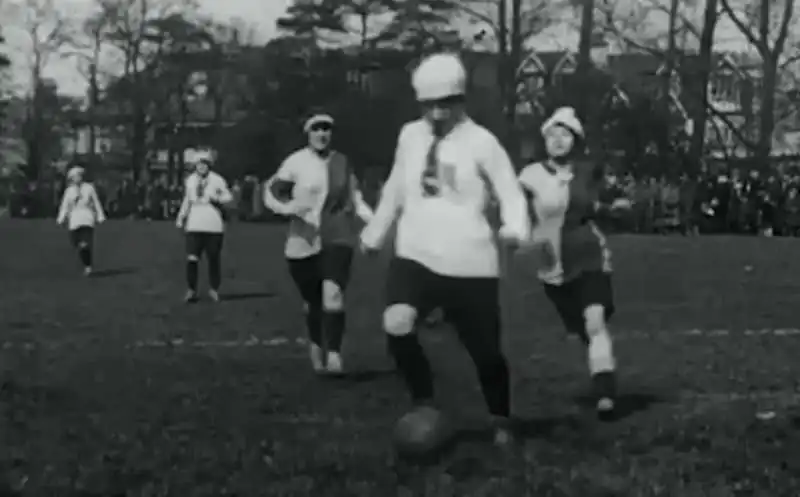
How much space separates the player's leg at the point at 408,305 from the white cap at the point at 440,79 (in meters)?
0.74

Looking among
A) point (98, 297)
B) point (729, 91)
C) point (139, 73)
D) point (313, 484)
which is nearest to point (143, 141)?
point (139, 73)

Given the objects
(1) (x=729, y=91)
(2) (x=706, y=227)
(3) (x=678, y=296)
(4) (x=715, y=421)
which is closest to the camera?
(4) (x=715, y=421)

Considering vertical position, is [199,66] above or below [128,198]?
above

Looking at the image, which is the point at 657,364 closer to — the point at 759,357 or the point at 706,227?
the point at 759,357

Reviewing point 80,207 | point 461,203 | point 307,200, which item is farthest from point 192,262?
point 461,203

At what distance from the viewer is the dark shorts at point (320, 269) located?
37.2 feet

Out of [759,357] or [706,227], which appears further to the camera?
[706,227]

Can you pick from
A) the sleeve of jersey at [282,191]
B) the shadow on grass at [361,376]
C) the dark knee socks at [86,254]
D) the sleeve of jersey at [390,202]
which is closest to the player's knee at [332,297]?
the shadow on grass at [361,376]

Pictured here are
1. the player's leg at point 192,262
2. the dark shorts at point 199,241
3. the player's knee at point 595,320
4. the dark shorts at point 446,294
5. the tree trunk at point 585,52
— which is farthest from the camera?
the tree trunk at point 585,52

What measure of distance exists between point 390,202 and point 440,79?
64 centimetres

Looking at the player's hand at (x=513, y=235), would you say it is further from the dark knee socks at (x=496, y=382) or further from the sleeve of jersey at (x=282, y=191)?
the sleeve of jersey at (x=282, y=191)

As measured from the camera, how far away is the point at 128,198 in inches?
2336

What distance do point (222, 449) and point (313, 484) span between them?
3.60 feet

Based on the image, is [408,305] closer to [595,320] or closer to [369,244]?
[369,244]
